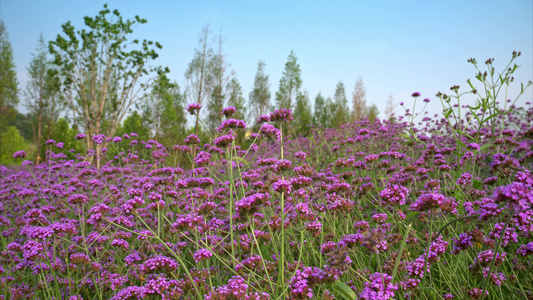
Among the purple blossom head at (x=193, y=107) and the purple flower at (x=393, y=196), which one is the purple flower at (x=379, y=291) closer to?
the purple flower at (x=393, y=196)

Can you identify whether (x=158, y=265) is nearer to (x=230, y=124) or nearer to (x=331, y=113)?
(x=230, y=124)

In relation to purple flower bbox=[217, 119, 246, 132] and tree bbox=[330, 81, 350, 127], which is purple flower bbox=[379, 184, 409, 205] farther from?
tree bbox=[330, 81, 350, 127]

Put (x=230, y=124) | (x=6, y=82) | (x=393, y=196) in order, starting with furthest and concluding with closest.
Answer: (x=6, y=82)
(x=230, y=124)
(x=393, y=196)

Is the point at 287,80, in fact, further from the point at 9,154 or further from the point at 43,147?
the point at 9,154

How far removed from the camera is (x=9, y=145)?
3025cm

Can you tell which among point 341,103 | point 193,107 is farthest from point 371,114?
point 193,107

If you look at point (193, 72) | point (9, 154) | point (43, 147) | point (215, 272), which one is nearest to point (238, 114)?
point (193, 72)

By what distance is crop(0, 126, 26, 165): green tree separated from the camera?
28250mm

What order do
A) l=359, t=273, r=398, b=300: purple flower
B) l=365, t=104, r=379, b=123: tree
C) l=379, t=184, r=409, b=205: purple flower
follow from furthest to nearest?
l=365, t=104, r=379, b=123: tree, l=379, t=184, r=409, b=205: purple flower, l=359, t=273, r=398, b=300: purple flower

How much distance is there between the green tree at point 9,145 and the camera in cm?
2825

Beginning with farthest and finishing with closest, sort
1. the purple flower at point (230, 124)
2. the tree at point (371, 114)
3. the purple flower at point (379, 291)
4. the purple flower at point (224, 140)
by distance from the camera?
1. the tree at point (371, 114)
2. the purple flower at point (230, 124)
3. the purple flower at point (224, 140)
4. the purple flower at point (379, 291)

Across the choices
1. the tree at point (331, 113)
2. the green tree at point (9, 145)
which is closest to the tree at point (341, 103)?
the tree at point (331, 113)

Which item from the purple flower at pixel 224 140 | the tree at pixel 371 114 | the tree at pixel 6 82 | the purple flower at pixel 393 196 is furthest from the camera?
the tree at pixel 371 114

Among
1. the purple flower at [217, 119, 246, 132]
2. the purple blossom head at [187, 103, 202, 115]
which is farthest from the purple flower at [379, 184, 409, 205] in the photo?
the purple blossom head at [187, 103, 202, 115]
